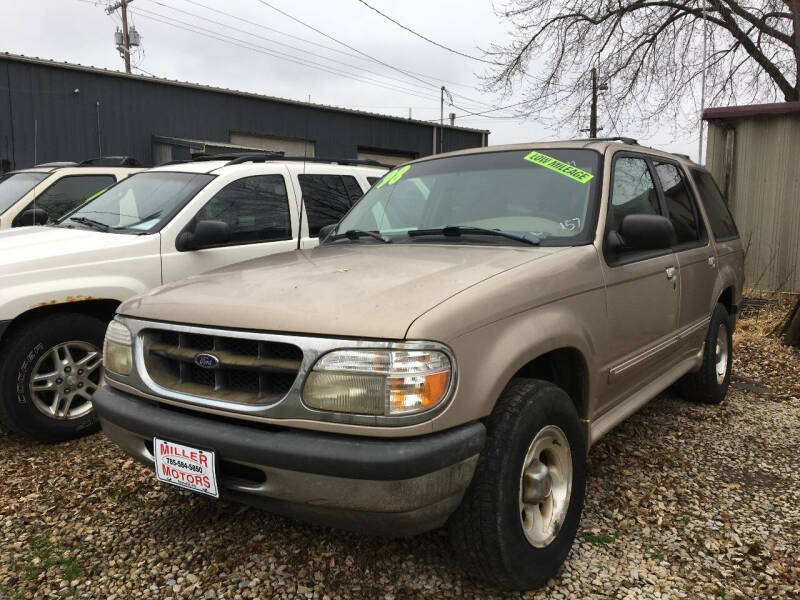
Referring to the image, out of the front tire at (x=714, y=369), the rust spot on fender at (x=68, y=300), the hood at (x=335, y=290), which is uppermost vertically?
the hood at (x=335, y=290)

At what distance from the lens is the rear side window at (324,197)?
5083 mm

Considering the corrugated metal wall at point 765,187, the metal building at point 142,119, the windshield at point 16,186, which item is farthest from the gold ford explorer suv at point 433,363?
the metal building at point 142,119

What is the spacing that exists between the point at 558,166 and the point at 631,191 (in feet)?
1.63

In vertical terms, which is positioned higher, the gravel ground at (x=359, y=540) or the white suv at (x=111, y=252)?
the white suv at (x=111, y=252)

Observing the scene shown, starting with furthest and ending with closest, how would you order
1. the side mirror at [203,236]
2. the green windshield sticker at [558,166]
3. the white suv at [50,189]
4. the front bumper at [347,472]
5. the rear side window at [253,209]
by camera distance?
1. the white suv at [50,189]
2. the rear side window at [253,209]
3. the side mirror at [203,236]
4. the green windshield sticker at [558,166]
5. the front bumper at [347,472]

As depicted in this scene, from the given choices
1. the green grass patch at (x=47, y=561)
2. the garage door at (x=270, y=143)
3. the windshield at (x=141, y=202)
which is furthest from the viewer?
the garage door at (x=270, y=143)

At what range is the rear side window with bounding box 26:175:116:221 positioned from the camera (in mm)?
6230

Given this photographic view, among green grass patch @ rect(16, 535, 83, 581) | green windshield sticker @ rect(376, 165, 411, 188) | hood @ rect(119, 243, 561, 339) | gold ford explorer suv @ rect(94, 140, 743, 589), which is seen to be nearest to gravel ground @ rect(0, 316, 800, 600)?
green grass patch @ rect(16, 535, 83, 581)

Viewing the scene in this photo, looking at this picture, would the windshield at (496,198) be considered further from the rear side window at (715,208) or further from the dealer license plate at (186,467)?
the rear side window at (715,208)

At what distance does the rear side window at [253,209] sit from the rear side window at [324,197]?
204 mm

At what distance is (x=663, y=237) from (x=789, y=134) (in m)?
6.62

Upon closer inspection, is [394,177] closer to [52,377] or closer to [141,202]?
[141,202]

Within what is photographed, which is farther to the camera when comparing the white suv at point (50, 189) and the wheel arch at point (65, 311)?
the white suv at point (50, 189)

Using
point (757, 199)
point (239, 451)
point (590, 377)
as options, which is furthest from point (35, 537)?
point (757, 199)
